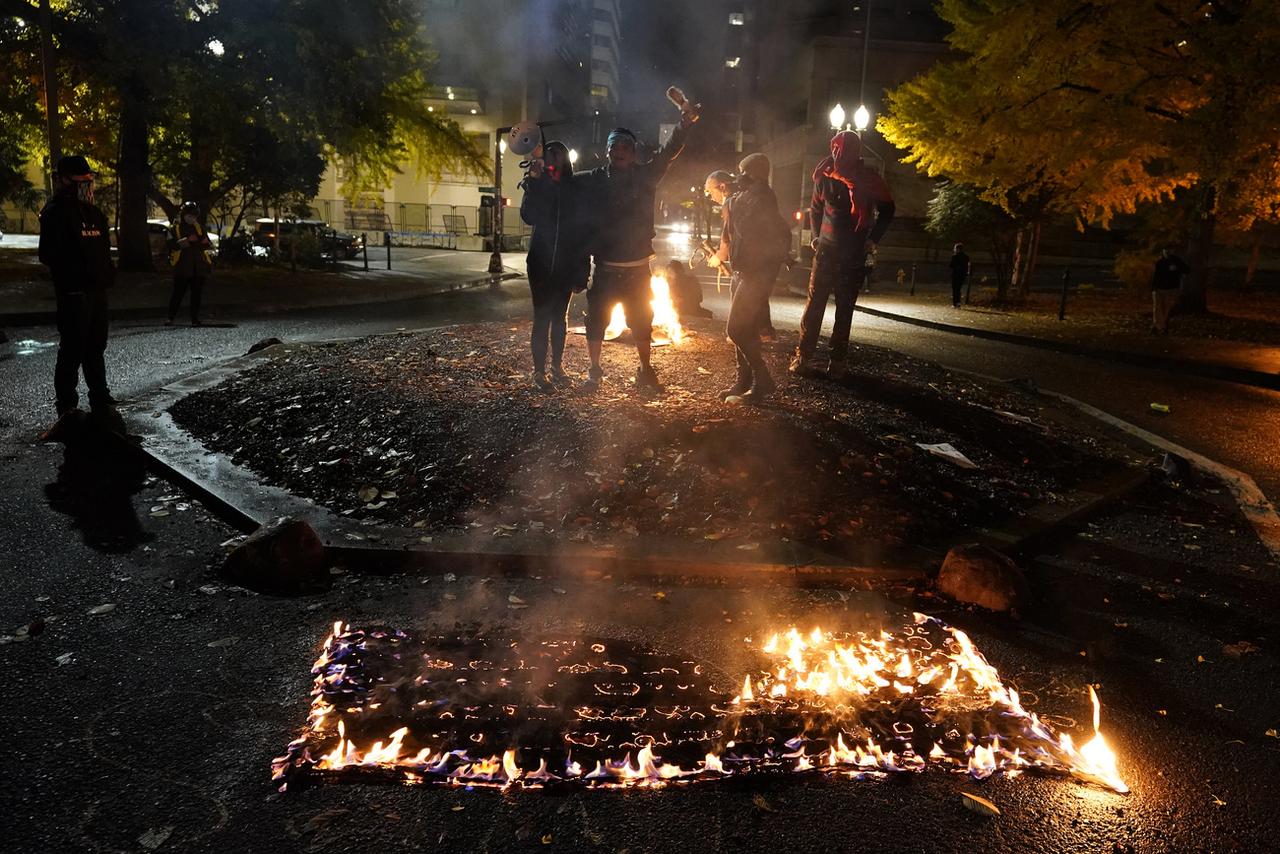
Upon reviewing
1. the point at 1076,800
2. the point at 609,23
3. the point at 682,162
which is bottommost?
the point at 1076,800

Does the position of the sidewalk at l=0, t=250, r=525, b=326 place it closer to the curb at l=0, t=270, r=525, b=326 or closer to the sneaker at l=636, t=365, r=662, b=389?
the curb at l=0, t=270, r=525, b=326

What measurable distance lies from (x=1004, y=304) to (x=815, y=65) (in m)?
25.8

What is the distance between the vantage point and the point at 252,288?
18031mm

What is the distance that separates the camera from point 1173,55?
15.0 metres

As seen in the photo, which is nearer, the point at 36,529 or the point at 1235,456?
the point at 36,529

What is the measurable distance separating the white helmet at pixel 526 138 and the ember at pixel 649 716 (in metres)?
3.79

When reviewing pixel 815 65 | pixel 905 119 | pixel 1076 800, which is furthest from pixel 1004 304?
pixel 815 65

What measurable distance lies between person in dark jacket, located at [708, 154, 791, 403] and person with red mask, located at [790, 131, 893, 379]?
28.5 inches

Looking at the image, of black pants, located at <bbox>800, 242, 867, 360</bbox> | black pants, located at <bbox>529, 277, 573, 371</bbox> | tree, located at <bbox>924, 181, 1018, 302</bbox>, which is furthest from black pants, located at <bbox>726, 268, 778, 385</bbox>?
tree, located at <bbox>924, 181, 1018, 302</bbox>

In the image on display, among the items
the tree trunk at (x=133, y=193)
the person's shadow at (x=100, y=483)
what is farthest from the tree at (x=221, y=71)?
the person's shadow at (x=100, y=483)

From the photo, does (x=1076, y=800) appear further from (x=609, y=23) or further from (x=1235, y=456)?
(x=609, y=23)

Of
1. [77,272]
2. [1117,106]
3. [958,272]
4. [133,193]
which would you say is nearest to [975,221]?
[958,272]

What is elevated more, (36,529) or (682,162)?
(682,162)

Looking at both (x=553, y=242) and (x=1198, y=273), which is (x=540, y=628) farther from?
(x=1198, y=273)
